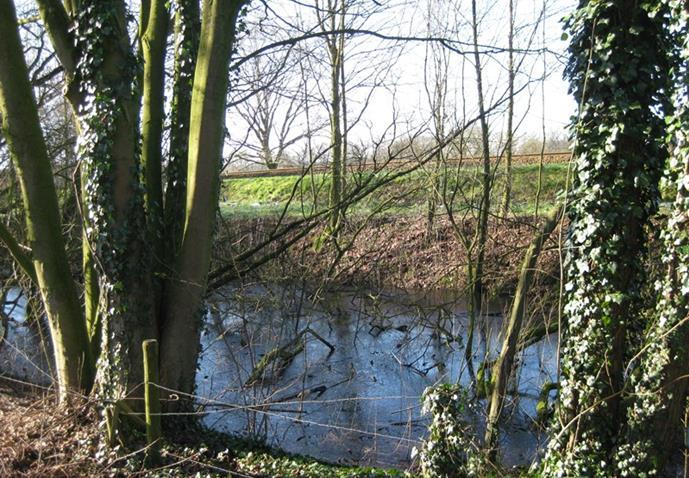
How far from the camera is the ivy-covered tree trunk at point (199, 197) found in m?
6.79

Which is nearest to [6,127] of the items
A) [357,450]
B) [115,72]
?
[115,72]

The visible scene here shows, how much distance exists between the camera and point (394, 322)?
1241 centimetres

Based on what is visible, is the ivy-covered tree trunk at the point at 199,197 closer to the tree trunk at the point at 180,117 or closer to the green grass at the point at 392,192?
the tree trunk at the point at 180,117

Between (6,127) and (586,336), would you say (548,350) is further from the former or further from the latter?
(6,127)

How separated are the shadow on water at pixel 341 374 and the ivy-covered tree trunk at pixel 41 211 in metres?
1.54

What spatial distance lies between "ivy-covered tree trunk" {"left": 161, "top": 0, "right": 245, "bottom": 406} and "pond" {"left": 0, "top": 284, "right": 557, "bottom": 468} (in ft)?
1.44

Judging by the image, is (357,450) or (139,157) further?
(357,450)

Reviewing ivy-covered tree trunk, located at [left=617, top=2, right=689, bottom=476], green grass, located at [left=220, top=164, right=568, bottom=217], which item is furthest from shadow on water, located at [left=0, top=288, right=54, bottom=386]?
ivy-covered tree trunk, located at [left=617, top=2, right=689, bottom=476]

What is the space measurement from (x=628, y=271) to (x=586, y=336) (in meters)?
0.68

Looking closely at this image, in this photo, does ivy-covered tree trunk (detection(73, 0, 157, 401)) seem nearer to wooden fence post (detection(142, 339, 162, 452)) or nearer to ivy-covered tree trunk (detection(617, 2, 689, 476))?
wooden fence post (detection(142, 339, 162, 452))

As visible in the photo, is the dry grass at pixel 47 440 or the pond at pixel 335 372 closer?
the dry grass at pixel 47 440

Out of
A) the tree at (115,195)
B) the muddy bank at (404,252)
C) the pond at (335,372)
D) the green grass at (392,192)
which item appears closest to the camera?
the tree at (115,195)

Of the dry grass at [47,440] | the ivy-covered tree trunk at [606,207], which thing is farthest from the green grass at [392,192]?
the dry grass at [47,440]

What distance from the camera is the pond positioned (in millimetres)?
8023
